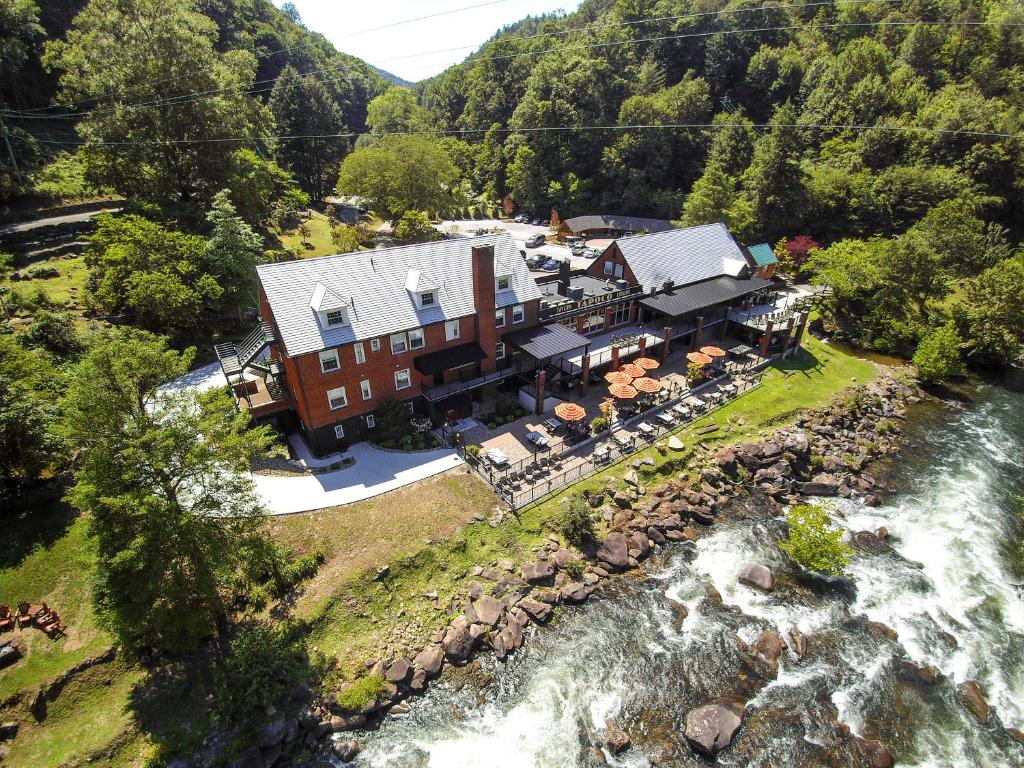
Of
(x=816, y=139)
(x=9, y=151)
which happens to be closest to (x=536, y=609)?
(x=9, y=151)

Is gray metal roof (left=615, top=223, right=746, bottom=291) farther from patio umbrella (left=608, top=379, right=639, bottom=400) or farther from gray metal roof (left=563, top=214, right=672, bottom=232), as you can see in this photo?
Result: gray metal roof (left=563, top=214, right=672, bottom=232)

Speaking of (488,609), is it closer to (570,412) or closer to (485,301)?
(570,412)

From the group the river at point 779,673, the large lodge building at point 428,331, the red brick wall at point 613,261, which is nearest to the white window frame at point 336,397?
the large lodge building at point 428,331

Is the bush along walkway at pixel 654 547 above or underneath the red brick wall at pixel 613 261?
underneath

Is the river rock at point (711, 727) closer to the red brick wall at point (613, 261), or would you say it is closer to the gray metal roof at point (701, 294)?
the gray metal roof at point (701, 294)

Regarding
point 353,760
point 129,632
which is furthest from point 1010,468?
point 129,632

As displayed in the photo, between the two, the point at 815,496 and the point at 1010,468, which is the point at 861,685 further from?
the point at 1010,468
